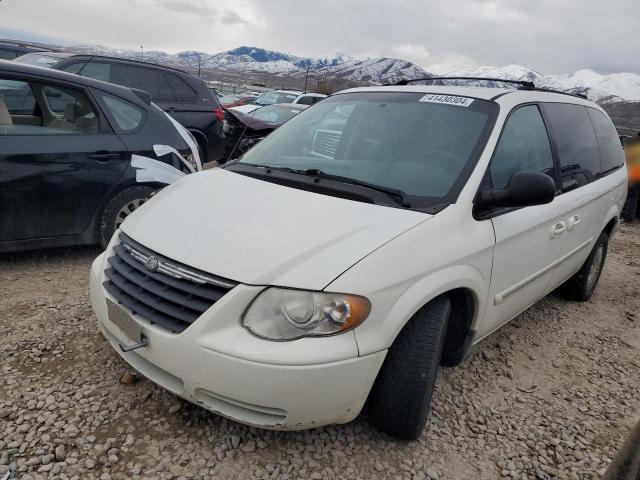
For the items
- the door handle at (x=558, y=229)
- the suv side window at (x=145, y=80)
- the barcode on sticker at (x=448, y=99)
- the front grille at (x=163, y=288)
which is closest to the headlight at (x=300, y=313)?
the front grille at (x=163, y=288)

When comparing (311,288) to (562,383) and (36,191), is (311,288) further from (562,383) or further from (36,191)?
(36,191)

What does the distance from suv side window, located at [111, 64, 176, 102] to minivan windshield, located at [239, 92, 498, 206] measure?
4.64 meters

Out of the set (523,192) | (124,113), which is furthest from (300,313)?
(124,113)

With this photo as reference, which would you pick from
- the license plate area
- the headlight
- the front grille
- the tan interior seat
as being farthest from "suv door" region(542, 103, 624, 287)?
the tan interior seat

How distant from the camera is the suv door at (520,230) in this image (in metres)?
2.71

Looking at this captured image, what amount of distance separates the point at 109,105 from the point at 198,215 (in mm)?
2423

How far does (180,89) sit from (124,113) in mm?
3429

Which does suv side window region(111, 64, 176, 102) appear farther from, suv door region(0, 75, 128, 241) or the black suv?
suv door region(0, 75, 128, 241)

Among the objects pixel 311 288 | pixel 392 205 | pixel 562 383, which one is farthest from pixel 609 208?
pixel 311 288

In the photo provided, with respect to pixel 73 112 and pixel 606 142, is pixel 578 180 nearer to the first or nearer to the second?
pixel 606 142

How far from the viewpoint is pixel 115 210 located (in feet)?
13.8

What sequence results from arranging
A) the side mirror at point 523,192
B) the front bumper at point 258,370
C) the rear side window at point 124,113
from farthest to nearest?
1. the rear side window at point 124,113
2. the side mirror at point 523,192
3. the front bumper at point 258,370

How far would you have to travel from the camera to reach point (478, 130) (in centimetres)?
279

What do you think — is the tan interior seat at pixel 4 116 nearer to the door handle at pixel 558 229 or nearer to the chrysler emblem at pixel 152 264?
the chrysler emblem at pixel 152 264
